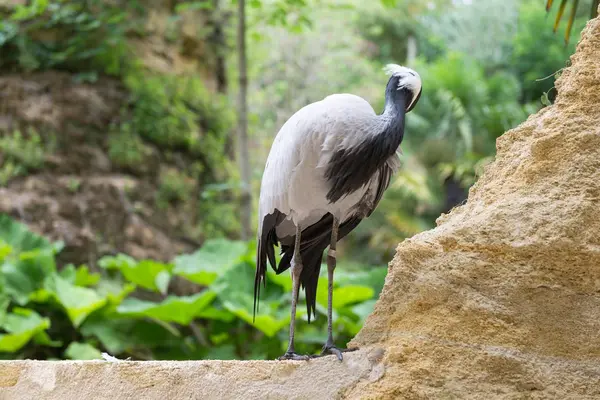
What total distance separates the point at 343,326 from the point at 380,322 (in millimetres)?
2718

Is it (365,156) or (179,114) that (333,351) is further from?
(179,114)

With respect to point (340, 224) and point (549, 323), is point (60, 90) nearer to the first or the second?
point (340, 224)

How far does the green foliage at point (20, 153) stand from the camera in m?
5.92

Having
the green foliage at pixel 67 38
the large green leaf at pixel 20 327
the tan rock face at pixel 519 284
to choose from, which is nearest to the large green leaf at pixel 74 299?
the large green leaf at pixel 20 327

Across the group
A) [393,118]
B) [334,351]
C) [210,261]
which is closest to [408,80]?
[393,118]

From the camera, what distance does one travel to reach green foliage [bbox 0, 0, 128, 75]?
6.33m

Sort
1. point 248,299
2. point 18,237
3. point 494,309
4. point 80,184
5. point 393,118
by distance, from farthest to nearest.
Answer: point 80,184, point 18,237, point 248,299, point 393,118, point 494,309

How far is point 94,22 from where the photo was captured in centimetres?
609

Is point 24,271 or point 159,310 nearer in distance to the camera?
point 159,310

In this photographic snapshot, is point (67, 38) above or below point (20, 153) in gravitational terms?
above

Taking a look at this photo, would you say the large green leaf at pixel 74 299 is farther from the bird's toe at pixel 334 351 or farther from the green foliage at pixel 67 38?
the bird's toe at pixel 334 351

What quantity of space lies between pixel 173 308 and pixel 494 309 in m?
2.90

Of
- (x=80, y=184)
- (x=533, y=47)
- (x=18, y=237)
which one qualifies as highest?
(x=533, y=47)

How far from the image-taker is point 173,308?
4.59 m
